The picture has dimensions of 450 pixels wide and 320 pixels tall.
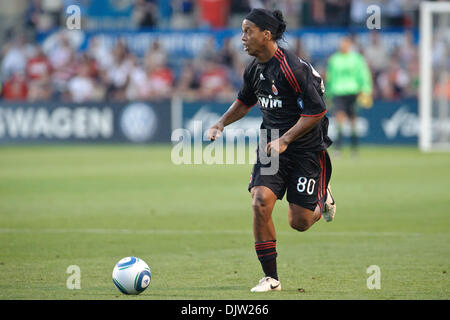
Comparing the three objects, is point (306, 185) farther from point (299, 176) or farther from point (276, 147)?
point (276, 147)

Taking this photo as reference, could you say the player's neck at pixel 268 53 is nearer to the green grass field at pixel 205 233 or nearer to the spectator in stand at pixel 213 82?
the green grass field at pixel 205 233

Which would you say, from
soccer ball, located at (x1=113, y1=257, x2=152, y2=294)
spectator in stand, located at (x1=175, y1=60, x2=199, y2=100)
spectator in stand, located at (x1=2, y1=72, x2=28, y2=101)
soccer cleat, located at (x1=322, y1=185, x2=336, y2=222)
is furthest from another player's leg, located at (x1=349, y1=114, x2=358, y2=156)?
soccer ball, located at (x1=113, y1=257, x2=152, y2=294)

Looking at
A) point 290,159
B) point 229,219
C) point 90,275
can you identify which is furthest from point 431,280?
point 229,219

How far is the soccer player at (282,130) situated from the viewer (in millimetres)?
7371

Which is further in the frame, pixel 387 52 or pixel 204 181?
pixel 387 52

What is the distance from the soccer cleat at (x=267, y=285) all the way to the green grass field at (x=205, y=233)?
12cm

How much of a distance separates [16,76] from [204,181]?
1325 cm

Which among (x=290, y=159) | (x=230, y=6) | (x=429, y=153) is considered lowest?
(x=429, y=153)

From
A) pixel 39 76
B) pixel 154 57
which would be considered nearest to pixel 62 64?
pixel 39 76

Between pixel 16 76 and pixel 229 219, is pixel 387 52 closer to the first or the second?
pixel 16 76

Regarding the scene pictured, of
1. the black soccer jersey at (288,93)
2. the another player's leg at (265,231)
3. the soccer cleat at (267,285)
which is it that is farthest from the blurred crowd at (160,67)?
the soccer cleat at (267,285)

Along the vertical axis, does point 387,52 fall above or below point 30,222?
above
